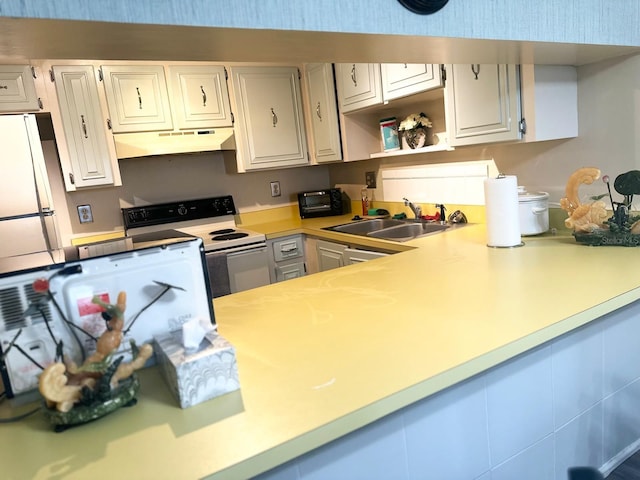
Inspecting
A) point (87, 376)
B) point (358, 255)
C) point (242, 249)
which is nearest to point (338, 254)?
point (358, 255)

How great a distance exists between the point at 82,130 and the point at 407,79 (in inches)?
81.3

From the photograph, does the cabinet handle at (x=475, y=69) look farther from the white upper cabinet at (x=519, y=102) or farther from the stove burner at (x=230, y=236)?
the stove burner at (x=230, y=236)

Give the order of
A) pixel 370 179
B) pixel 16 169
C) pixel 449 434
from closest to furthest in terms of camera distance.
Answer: pixel 449 434 < pixel 16 169 < pixel 370 179

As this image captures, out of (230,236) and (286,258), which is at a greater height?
(230,236)

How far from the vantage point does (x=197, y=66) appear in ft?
10.3

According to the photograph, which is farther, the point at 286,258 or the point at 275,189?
the point at 275,189

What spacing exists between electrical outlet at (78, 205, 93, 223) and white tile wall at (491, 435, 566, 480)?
3050 mm

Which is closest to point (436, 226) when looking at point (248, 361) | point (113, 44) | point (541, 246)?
point (541, 246)

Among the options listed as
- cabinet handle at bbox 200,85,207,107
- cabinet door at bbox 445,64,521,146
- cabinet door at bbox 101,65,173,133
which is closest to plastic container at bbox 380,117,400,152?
cabinet door at bbox 445,64,521,146

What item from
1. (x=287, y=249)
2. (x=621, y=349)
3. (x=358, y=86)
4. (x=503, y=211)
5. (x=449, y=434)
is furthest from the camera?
(x=287, y=249)

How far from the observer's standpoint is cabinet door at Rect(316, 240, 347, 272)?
2876 mm

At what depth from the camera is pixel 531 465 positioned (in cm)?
119

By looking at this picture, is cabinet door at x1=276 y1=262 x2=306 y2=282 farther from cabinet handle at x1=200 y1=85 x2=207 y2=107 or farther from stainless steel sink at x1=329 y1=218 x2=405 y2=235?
cabinet handle at x1=200 y1=85 x2=207 y2=107

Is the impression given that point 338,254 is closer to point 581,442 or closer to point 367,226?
point 367,226
